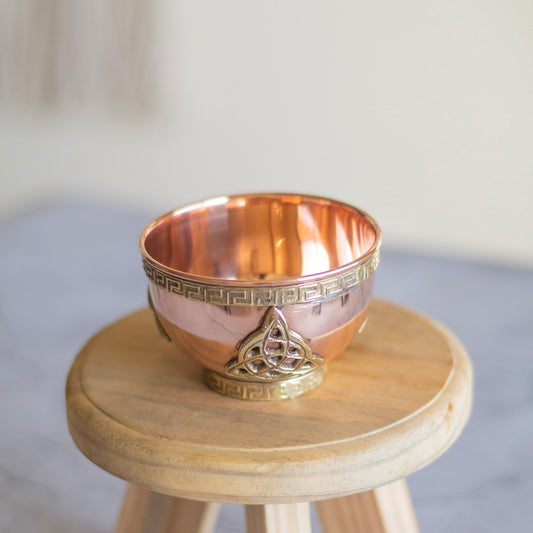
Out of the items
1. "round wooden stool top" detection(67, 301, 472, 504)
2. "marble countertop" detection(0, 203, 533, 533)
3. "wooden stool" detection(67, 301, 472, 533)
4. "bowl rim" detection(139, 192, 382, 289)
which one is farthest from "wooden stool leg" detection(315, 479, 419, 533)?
"marble countertop" detection(0, 203, 533, 533)

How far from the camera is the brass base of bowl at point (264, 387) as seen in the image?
0.49m

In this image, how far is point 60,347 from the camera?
1.28m

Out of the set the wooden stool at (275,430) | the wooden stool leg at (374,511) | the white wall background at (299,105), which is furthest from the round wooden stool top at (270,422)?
the white wall background at (299,105)

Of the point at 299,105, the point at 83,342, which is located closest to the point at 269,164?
the point at 299,105

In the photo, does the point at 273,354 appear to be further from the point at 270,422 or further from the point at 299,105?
the point at 299,105

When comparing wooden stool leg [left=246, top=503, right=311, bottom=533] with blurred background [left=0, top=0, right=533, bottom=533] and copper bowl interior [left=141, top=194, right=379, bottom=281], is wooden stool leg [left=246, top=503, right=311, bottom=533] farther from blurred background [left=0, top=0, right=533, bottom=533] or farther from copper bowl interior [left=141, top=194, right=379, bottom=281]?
blurred background [left=0, top=0, right=533, bottom=533]

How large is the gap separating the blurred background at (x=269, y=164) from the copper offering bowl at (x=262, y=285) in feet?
1.48

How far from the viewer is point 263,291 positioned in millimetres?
426

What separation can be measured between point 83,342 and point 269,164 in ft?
2.69

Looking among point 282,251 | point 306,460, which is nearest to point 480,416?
point 282,251

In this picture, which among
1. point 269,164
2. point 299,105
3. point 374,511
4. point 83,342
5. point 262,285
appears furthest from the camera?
point 269,164

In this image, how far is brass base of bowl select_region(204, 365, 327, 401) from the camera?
491 millimetres

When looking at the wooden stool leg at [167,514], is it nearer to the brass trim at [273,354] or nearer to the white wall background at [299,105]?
the brass trim at [273,354]

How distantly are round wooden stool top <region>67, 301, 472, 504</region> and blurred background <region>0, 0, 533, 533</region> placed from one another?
1.38 ft
